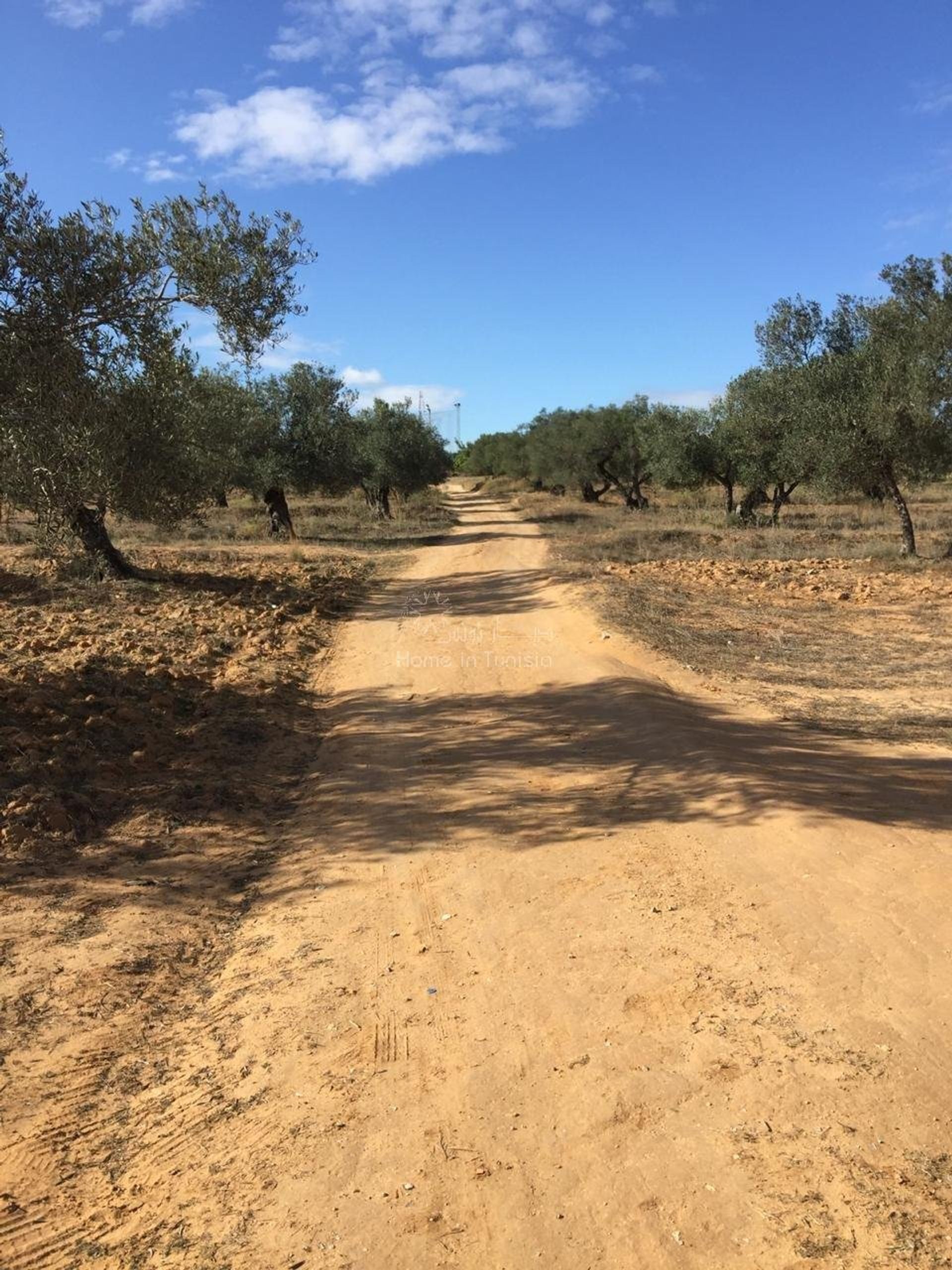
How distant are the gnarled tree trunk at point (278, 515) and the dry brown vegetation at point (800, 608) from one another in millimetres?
Result: 9472

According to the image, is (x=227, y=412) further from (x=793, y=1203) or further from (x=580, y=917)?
(x=793, y=1203)

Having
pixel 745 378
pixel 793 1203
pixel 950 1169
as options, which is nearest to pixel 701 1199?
pixel 793 1203

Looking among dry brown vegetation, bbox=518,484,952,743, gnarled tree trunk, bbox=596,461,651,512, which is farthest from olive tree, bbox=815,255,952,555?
gnarled tree trunk, bbox=596,461,651,512

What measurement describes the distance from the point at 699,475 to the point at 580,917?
30.7 metres

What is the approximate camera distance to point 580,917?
479 cm

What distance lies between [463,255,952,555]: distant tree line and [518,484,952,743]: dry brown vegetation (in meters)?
2.16

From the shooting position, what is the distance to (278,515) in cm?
2916

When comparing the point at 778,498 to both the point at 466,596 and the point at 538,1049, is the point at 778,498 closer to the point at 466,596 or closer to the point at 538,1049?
the point at 466,596

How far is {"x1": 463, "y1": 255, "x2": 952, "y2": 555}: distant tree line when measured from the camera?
1945 cm

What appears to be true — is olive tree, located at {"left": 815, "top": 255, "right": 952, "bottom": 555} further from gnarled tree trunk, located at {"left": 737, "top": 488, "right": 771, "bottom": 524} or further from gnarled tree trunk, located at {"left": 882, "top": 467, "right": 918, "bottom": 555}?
gnarled tree trunk, located at {"left": 737, "top": 488, "right": 771, "bottom": 524}

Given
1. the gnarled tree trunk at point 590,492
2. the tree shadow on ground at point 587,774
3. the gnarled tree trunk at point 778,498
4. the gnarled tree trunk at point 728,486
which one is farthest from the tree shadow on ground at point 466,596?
the gnarled tree trunk at point 590,492

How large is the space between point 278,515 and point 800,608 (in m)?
19.1

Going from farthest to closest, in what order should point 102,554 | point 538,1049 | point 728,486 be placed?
point 728,486 → point 102,554 → point 538,1049

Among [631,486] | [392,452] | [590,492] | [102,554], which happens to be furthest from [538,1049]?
[590,492]
